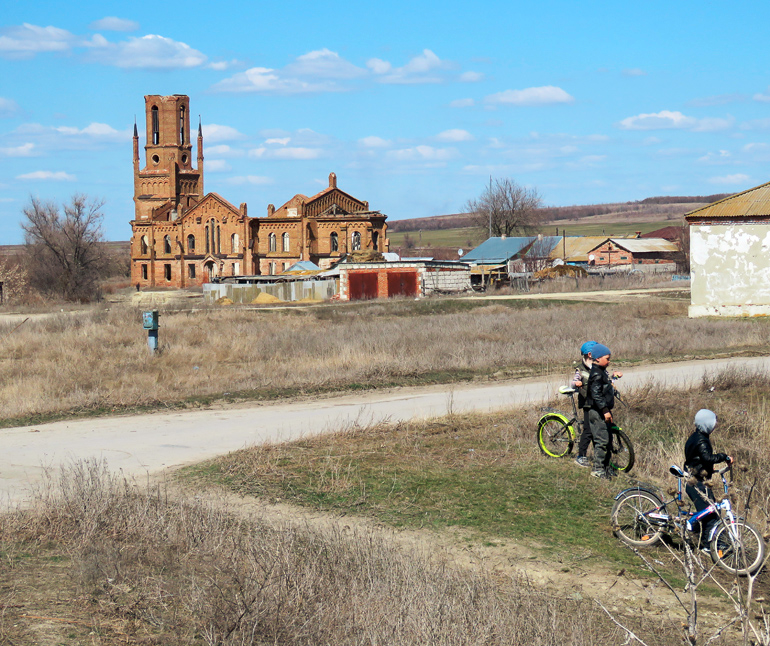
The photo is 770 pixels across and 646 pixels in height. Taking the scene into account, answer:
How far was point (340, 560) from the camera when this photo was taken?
6.15 m

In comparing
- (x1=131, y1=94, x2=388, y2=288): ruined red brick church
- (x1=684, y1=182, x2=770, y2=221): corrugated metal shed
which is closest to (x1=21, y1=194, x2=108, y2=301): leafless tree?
(x1=131, y1=94, x2=388, y2=288): ruined red brick church

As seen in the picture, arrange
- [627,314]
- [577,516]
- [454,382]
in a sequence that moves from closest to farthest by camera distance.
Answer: [577,516] < [454,382] < [627,314]

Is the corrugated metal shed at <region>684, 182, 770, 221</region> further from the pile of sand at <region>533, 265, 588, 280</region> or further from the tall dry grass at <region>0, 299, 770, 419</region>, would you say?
the pile of sand at <region>533, 265, 588, 280</region>

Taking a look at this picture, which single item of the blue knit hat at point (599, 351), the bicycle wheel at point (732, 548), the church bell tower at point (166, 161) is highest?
the church bell tower at point (166, 161)

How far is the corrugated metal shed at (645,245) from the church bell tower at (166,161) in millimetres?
42595

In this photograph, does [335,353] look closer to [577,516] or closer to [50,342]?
[50,342]

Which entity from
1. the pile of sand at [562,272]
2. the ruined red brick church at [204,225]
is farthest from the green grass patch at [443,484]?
the ruined red brick church at [204,225]

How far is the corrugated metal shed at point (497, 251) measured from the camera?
253ft

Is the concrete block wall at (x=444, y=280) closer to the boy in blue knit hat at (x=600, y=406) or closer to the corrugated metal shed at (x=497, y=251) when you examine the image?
the corrugated metal shed at (x=497, y=251)

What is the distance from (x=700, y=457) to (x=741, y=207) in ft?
86.7

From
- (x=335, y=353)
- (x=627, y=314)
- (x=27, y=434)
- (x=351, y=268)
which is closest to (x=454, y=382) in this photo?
(x=335, y=353)

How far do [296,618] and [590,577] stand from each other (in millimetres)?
2592

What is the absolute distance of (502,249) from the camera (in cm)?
8100

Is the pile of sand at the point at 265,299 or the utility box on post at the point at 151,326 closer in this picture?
the utility box on post at the point at 151,326
